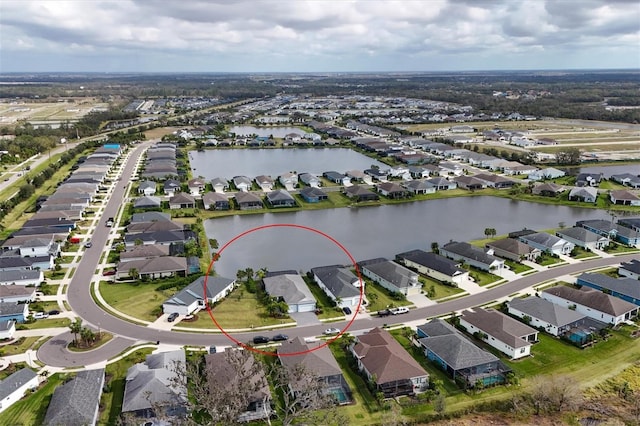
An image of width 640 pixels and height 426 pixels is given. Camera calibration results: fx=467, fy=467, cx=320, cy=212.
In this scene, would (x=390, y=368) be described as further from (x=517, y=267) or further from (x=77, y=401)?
(x=517, y=267)

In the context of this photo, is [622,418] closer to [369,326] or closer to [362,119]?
[369,326]

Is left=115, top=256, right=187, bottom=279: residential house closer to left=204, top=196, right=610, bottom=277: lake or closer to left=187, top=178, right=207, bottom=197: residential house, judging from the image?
left=204, top=196, right=610, bottom=277: lake

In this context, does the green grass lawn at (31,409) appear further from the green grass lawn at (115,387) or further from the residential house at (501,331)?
the residential house at (501,331)

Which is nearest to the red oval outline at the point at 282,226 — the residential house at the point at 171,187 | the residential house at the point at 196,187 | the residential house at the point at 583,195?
the residential house at the point at 196,187

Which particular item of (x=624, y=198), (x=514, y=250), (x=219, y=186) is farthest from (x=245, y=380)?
(x=624, y=198)

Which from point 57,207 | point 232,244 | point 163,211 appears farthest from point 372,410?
point 57,207

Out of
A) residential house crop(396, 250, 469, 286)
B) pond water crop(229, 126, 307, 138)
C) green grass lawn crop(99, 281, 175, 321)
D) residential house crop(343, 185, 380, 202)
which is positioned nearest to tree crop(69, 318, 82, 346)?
green grass lawn crop(99, 281, 175, 321)
